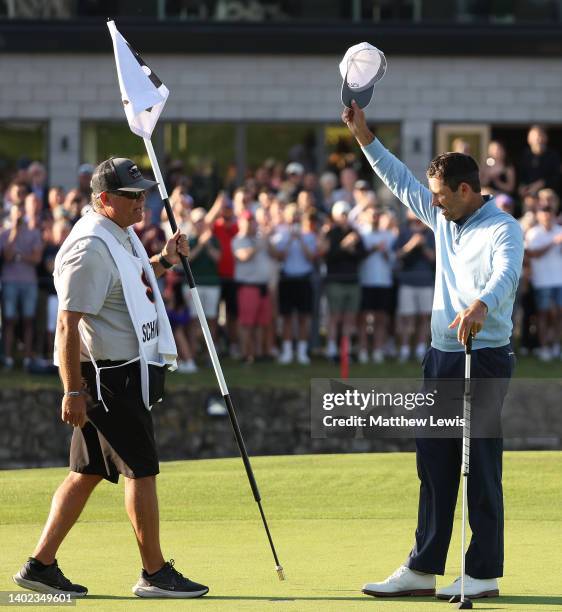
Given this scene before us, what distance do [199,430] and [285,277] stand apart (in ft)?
7.28

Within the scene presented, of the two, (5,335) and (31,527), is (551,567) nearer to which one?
(31,527)

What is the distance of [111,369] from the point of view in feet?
22.5

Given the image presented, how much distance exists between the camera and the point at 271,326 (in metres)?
18.3

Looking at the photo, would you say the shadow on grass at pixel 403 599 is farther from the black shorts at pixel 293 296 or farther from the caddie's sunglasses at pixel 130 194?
the black shorts at pixel 293 296

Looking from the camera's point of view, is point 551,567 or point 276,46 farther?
point 276,46

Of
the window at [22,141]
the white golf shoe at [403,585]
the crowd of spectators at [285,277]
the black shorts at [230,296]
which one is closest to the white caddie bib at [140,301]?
the white golf shoe at [403,585]

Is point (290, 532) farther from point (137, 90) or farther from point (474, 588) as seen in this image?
point (137, 90)

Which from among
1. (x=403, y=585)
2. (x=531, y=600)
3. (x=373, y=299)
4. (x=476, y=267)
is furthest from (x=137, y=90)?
(x=373, y=299)

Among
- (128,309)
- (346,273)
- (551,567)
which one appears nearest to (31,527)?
(128,309)

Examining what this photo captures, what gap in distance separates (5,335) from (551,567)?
11.1 m

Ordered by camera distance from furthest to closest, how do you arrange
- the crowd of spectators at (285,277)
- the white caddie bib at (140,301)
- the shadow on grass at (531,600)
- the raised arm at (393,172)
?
the crowd of spectators at (285,277) → the raised arm at (393,172) → the white caddie bib at (140,301) → the shadow on grass at (531,600)

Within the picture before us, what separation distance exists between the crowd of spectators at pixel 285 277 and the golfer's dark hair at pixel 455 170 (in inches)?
402

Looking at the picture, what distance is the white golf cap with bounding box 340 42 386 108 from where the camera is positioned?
724cm

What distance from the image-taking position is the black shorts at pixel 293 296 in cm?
1811
